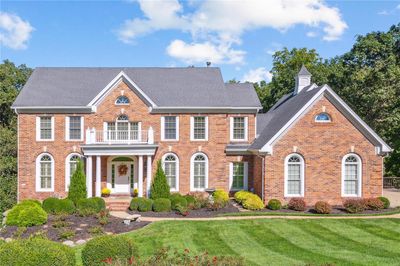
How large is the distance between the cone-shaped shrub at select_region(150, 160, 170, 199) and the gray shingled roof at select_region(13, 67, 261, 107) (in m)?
5.17

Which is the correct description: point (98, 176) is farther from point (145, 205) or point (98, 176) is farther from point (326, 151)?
point (326, 151)

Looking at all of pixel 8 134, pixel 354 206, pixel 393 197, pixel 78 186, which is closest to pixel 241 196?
pixel 354 206

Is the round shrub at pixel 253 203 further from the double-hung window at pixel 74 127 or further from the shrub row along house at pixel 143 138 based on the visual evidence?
the double-hung window at pixel 74 127

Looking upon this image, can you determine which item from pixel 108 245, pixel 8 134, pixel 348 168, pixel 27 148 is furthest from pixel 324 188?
pixel 8 134

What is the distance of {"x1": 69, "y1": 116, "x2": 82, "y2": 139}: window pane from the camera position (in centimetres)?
2758

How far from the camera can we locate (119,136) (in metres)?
27.6

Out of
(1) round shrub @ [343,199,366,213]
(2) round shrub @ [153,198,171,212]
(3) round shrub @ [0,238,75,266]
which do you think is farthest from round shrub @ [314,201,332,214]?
(3) round shrub @ [0,238,75,266]

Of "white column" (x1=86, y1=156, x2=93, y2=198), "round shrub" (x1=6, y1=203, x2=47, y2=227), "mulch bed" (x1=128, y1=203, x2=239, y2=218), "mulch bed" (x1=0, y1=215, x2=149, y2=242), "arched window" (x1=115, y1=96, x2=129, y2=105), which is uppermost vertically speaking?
"arched window" (x1=115, y1=96, x2=129, y2=105)

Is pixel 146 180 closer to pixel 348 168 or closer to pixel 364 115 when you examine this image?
pixel 348 168

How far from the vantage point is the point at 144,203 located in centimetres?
2380

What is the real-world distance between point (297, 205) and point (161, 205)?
26.4 ft

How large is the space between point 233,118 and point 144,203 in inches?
366

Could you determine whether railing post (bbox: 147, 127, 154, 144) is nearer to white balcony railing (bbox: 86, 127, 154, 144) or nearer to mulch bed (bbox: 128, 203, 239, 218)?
white balcony railing (bbox: 86, 127, 154, 144)

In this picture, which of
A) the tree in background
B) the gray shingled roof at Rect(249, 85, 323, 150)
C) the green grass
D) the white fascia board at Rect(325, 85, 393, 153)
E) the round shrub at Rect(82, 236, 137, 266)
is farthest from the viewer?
the tree in background
